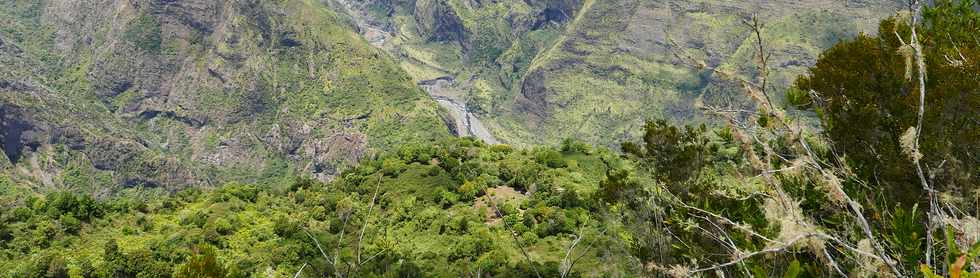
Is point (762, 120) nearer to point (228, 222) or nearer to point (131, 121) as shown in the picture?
point (228, 222)

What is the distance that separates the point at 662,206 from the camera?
1184cm

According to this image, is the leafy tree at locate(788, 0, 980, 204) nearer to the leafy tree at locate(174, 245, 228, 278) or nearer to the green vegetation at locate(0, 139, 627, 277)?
the leafy tree at locate(174, 245, 228, 278)

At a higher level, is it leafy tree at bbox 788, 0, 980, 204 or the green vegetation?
leafy tree at bbox 788, 0, 980, 204

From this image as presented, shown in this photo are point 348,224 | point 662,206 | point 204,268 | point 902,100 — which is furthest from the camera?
point 348,224

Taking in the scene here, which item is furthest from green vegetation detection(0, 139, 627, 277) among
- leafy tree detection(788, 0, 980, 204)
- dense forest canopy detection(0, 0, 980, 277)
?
leafy tree detection(788, 0, 980, 204)

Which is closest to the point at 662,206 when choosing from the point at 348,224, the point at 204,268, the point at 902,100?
the point at 902,100

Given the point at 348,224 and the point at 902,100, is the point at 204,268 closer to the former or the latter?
the point at 902,100

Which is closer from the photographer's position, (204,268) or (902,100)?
(204,268)

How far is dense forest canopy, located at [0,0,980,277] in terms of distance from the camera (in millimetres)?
5496

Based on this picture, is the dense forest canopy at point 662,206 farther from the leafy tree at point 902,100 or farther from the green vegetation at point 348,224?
the green vegetation at point 348,224

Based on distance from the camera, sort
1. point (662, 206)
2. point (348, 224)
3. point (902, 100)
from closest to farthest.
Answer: point (902, 100), point (662, 206), point (348, 224)

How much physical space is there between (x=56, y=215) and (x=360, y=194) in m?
16.9

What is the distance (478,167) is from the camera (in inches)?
1626

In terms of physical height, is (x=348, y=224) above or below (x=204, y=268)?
below
